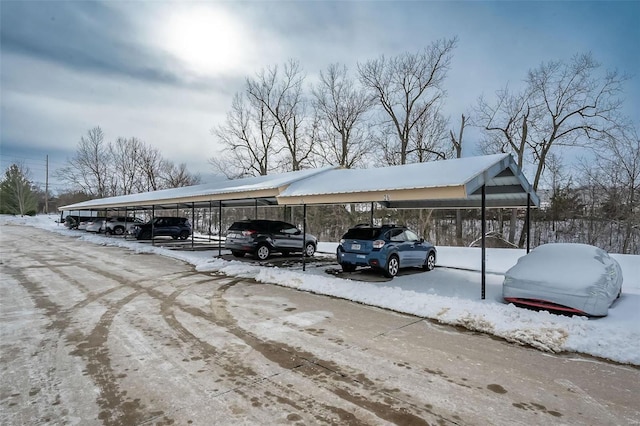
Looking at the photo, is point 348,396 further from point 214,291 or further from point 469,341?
point 214,291

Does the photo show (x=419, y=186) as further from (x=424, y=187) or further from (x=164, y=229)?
(x=164, y=229)

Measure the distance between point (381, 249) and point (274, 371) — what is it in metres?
6.18

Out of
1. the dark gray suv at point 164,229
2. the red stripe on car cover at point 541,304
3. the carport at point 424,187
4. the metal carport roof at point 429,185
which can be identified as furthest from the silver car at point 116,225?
the red stripe on car cover at point 541,304

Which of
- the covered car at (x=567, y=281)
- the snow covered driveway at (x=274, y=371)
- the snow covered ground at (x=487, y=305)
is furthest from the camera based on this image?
the covered car at (x=567, y=281)

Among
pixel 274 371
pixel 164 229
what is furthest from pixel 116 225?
pixel 274 371

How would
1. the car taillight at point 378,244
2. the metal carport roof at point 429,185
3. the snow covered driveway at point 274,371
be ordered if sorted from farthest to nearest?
the car taillight at point 378,244 → the metal carport roof at point 429,185 → the snow covered driveway at point 274,371

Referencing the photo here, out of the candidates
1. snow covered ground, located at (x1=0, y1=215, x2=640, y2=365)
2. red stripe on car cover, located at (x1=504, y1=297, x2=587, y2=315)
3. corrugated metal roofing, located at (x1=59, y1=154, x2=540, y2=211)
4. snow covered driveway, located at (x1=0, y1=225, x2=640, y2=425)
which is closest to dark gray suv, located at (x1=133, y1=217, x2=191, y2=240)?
corrugated metal roofing, located at (x1=59, y1=154, x2=540, y2=211)

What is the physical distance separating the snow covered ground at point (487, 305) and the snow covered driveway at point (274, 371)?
365 millimetres

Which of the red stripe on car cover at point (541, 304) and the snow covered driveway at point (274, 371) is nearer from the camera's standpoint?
the snow covered driveway at point (274, 371)

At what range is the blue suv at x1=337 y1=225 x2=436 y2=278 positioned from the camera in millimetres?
9523

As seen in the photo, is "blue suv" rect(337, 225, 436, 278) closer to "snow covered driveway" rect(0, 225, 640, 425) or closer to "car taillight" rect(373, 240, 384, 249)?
"car taillight" rect(373, 240, 384, 249)

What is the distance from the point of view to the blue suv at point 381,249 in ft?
31.2

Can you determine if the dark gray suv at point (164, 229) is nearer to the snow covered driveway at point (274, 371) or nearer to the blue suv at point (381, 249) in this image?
the blue suv at point (381, 249)

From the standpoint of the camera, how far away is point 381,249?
31.1ft
